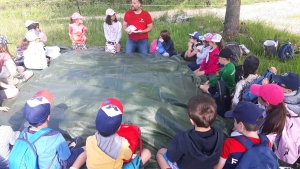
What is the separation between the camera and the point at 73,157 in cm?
264

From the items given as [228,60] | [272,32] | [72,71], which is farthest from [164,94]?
[272,32]

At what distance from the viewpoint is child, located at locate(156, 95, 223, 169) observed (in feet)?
7.27

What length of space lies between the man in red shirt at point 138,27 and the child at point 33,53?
1.70 meters

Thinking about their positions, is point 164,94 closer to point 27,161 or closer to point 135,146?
point 135,146

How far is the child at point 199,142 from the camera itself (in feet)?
7.27

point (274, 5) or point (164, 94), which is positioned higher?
point (274, 5)

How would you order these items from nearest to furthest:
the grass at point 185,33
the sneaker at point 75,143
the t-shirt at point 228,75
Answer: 1. the sneaker at point 75,143
2. the t-shirt at point 228,75
3. the grass at point 185,33

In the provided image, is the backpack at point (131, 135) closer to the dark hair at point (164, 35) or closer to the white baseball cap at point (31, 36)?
the white baseball cap at point (31, 36)

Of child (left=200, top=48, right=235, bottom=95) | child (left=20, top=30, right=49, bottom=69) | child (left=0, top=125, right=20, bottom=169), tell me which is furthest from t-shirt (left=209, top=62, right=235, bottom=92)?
child (left=20, top=30, right=49, bottom=69)

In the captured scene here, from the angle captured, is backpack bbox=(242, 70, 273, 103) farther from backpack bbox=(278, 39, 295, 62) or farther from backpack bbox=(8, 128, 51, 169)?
backpack bbox=(8, 128, 51, 169)

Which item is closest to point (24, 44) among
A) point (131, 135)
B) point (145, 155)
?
point (131, 135)

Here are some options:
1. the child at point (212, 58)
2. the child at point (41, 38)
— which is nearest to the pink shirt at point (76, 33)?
the child at point (41, 38)

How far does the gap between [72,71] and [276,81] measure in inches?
116

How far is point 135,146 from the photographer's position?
8.80ft
